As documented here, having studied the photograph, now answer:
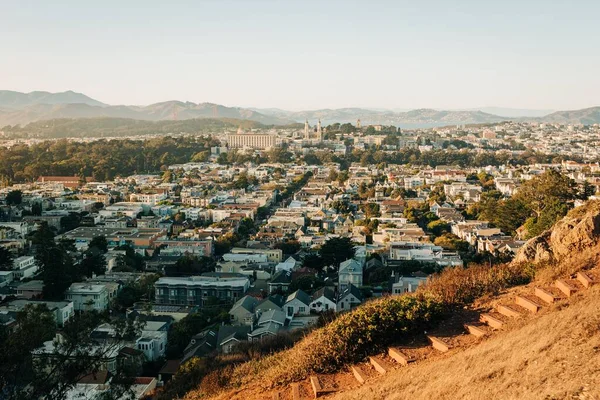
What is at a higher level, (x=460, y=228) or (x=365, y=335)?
(x=365, y=335)

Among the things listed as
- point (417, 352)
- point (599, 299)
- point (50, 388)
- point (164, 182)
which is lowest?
point (164, 182)

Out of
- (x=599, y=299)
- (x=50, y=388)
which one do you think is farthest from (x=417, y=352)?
(x=50, y=388)

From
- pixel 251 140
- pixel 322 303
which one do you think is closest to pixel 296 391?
pixel 322 303

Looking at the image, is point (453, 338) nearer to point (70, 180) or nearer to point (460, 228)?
point (460, 228)

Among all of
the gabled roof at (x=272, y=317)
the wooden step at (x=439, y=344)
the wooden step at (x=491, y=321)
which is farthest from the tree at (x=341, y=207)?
the wooden step at (x=439, y=344)

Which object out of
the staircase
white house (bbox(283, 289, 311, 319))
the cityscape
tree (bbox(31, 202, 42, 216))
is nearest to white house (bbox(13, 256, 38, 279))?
the cityscape

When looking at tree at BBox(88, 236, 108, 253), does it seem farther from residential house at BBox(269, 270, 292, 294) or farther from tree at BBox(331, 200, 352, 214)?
tree at BBox(331, 200, 352, 214)
